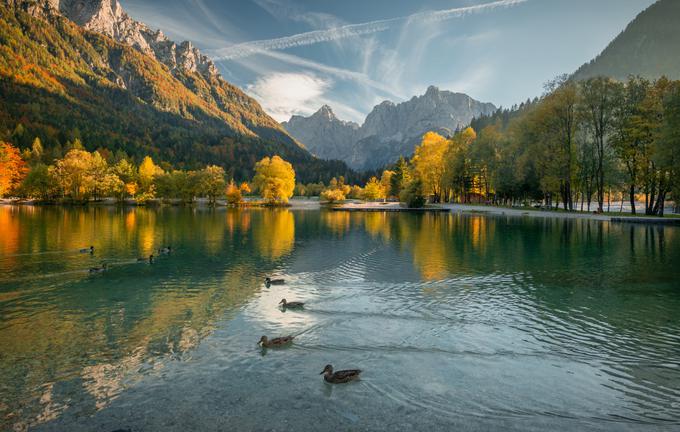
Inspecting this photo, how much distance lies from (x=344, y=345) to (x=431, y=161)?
109m

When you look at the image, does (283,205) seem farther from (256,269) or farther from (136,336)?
(136,336)

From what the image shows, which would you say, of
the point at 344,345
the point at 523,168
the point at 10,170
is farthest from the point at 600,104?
the point at 10,170

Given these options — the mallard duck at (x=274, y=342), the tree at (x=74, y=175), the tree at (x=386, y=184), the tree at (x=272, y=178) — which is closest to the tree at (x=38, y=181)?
the tree at (x=74, y=175)

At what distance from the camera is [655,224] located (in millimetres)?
59188

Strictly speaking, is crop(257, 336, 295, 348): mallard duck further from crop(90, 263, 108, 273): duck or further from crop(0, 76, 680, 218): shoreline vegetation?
crop(0, 76, 680, 218): shoreline vegetation

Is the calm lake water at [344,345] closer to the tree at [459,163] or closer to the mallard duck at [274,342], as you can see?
the mallard duck at [274,342]

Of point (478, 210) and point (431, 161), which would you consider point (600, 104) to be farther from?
point (431, 161)

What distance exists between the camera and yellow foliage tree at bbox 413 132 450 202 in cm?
11719

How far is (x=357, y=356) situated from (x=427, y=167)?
111 metres

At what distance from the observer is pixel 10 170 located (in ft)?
407

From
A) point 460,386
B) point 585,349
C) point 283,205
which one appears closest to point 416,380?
point 460,386

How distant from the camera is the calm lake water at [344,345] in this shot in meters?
9.38

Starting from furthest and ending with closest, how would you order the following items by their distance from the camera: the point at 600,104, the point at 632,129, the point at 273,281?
the point at 600,104 < the point at 632,129 < the point at 273,281

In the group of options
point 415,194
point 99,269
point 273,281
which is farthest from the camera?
point 415,194
